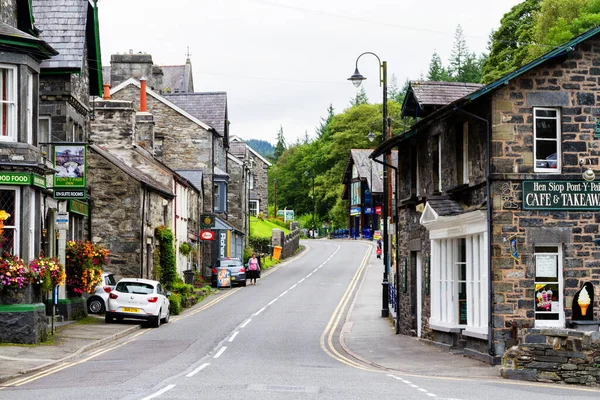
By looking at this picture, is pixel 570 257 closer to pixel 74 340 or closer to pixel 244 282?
pixel 74 340

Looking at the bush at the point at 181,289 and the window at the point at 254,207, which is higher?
the window at the point at 254,207

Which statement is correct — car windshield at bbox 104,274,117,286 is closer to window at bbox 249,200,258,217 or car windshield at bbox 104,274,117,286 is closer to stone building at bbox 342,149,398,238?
stone building at bbox 342,149,398,238

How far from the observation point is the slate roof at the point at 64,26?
30.5 meters

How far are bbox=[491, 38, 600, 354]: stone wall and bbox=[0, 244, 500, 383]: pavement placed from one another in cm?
188

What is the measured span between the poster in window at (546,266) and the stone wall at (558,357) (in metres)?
3.32

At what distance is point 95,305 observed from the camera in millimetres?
34969

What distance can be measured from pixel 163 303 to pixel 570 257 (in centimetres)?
1568

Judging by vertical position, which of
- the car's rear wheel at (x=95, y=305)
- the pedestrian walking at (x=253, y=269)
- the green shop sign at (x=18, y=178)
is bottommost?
the car's rear wheel at (x=95, y=305)

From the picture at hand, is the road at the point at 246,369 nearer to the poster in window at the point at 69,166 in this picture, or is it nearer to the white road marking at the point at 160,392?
the white road marking at the point at 160,392

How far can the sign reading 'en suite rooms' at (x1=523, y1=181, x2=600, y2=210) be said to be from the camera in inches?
881

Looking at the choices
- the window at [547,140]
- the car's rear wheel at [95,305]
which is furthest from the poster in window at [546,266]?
the car's rear wheel at [95,305]

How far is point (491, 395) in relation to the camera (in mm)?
15875

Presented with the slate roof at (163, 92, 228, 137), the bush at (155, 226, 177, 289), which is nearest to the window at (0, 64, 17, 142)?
the bush at (155, 226, 177, 289)

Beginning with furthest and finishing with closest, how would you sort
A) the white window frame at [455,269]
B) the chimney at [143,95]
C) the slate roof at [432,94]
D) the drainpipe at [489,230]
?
the chimney at [143,95] < the slate roof at [432,94] < the white window frame at [455,269] < the drainpipe at [489,230]
